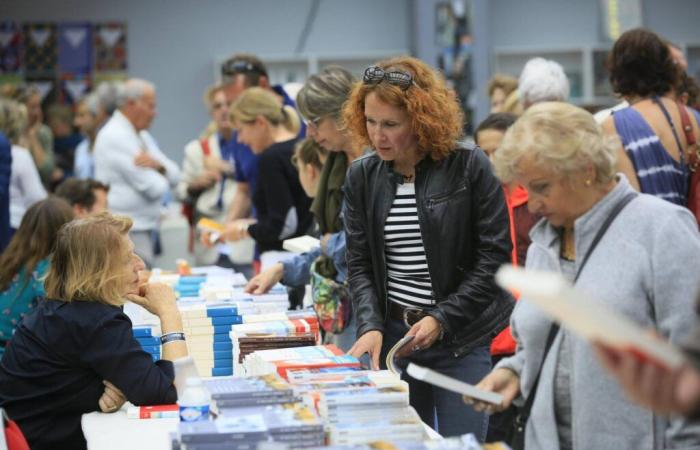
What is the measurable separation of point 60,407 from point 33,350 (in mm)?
199

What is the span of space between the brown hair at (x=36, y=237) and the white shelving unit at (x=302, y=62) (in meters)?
6.92

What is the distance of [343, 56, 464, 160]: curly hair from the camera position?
124 inches

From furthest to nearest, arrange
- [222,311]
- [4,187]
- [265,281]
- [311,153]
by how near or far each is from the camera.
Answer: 1. [4,187]
2. [311,153]
3. [265,281]
4. [222,311]

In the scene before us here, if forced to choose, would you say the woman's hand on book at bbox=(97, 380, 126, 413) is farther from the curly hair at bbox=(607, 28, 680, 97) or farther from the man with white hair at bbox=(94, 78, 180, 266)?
the man with white hair at bbox=(94, 78, 180, 266)

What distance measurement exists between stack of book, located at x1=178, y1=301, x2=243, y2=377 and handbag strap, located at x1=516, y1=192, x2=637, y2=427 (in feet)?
4.75

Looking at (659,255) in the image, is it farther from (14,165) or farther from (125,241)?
(14,165)

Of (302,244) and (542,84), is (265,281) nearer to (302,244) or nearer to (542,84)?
(302,244)

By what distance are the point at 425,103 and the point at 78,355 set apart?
1317 millimetres

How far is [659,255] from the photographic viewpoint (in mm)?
2195

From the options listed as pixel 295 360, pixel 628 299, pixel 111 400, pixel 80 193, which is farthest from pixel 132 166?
pixel 628 299

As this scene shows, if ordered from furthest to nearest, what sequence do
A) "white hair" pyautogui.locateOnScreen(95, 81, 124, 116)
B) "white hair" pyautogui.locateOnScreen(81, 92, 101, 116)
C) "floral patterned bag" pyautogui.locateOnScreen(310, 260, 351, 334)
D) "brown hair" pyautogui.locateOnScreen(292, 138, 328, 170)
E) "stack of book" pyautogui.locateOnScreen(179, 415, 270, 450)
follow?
1. "white hair" pyautogui.locateOnScreen(81, 92, 101, 116)
2. "white hair" pyautogui.locateOnScreen(95, 81, 124, 116)
3. "brown hair" pyautogui.locateOnScreen(292, 138, 328, 170)
4. "floral patterned bag" pyautogui.locateOnScreen(310, 260, 351, 334)
5. "stack of book" pyautogui.locateOnScreen(179, 415, 270, 450)

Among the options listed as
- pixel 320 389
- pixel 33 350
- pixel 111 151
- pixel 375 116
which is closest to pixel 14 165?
pixel 111 151

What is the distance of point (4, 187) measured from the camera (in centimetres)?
623

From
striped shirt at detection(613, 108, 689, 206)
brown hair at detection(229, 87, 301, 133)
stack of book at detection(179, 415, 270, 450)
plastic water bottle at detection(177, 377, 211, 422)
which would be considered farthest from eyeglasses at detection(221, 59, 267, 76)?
stack of book at detection(179, 415, 270, 450)
